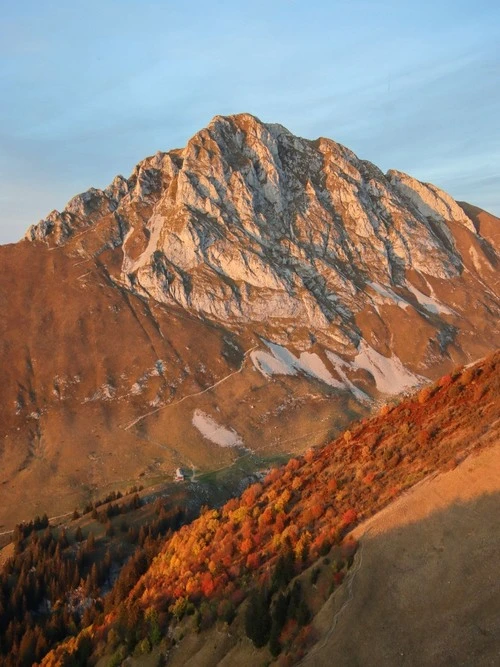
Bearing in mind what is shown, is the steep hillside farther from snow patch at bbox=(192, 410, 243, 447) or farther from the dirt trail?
snow patch at bbox=(192, 410, 243, 447)

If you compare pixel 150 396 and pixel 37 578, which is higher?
pixel 150 396

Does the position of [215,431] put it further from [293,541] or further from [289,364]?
[293,541]

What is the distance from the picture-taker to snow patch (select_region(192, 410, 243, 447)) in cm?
14075

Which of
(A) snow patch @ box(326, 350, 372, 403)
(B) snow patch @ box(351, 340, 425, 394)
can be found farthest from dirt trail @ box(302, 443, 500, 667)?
(B) snow patch @ box(351, 340, 425, 394)

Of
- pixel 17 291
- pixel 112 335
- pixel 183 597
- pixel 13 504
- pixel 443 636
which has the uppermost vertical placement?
pixel 17 291

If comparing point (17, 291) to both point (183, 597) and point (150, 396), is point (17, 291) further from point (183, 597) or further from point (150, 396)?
point (183, 597)

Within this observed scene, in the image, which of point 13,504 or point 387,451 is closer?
point 387,451

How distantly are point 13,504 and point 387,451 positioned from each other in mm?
93423

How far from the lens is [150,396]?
522 ft

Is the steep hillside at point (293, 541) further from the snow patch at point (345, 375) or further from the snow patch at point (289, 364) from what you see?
the snow patch at point (289, 364)

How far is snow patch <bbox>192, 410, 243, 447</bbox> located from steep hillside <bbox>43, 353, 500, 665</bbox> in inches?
3079

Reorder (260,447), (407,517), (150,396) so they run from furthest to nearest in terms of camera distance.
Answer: (150,396)
(260,447)
(407,517)

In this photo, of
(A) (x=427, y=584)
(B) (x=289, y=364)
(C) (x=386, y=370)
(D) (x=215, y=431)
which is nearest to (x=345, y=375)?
(C) (x=386, y=370)

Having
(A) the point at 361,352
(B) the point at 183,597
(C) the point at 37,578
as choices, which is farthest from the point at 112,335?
(B) the point at 183,597
